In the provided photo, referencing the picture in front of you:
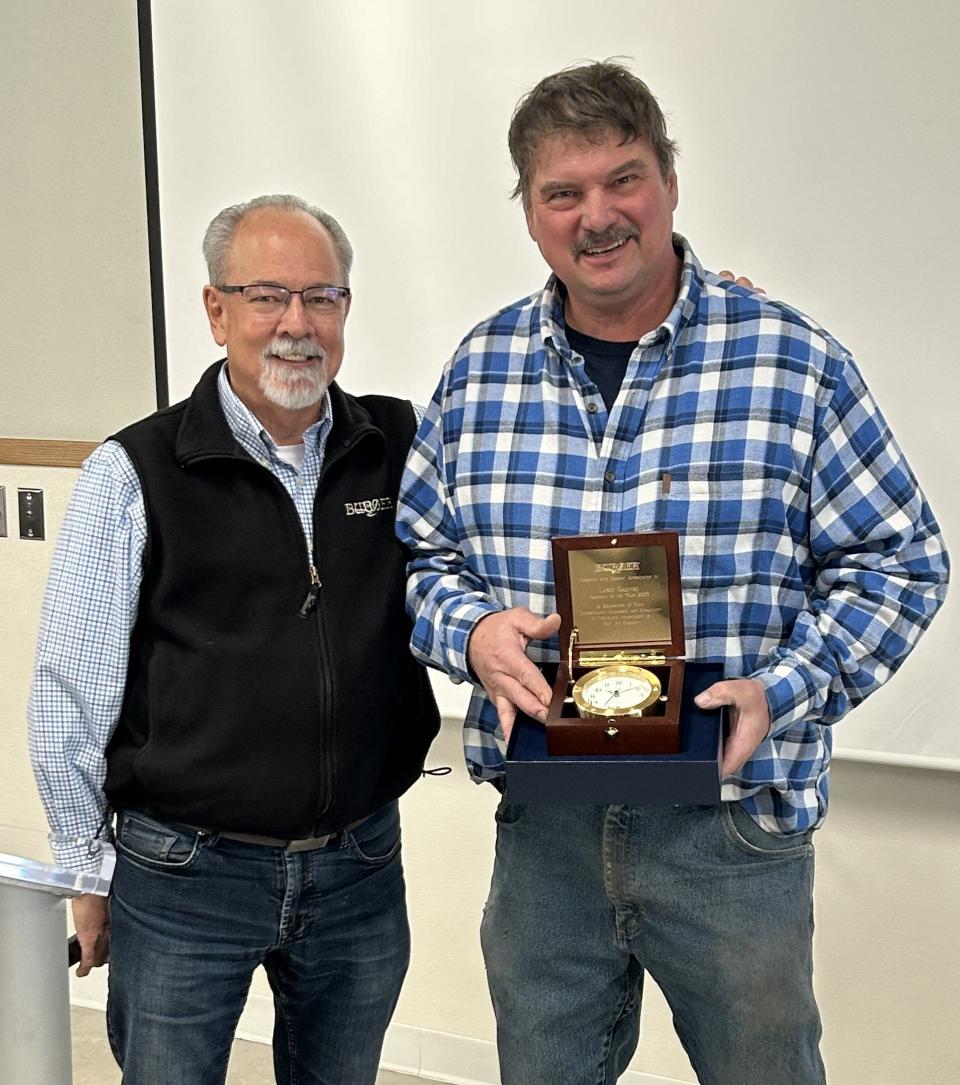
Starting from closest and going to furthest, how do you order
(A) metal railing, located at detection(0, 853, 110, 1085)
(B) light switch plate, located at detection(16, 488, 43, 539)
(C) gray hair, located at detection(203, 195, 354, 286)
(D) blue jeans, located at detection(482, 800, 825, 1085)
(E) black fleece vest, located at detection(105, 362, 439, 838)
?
(A) metal railing, located at detection(0, 853, 110, 1085), (D) blue jeans, located at detection(482, 800, 825, 1085), (E) black fleece vest, located at detection(105, 362, 439, 838), (C) gray hair, located at detection(203, 195, 354, 286), (B) light switch plate, located at detection(16, 488, 43, 539)

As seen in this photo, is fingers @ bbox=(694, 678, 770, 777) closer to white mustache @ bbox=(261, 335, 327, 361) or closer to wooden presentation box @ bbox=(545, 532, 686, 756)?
wooden presentation box @ bbox=(545, 532, 686, 756)

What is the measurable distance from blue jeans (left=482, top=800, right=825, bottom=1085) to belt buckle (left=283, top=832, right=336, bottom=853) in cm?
22

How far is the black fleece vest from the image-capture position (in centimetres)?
157

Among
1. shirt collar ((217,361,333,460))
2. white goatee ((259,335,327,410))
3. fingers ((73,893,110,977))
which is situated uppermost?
white goatee ((259,335,327,410))

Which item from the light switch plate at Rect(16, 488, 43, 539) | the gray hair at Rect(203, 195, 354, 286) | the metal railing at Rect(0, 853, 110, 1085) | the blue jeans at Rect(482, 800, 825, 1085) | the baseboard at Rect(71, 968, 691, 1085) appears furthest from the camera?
the light switch plate at Rect(16, 488, 43, 539)

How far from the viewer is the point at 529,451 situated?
1525 millimetres

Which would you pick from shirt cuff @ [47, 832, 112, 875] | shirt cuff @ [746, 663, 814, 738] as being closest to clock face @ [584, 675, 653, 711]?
shirt cuff @ [746, 663, 814, 738]

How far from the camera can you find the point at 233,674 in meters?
1.58

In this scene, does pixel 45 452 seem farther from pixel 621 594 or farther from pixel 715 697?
pixel 715 697

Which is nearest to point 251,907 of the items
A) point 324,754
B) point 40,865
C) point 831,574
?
point 324,754

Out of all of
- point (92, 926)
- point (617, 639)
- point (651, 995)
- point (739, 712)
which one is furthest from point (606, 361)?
point (651, 995)

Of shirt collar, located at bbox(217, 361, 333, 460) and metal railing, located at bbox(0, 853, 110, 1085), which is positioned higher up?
shirt collar, located at bbox(217, 361, 333, 460)

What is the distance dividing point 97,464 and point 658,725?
2.53 ft

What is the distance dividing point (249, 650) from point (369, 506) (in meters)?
0.24
